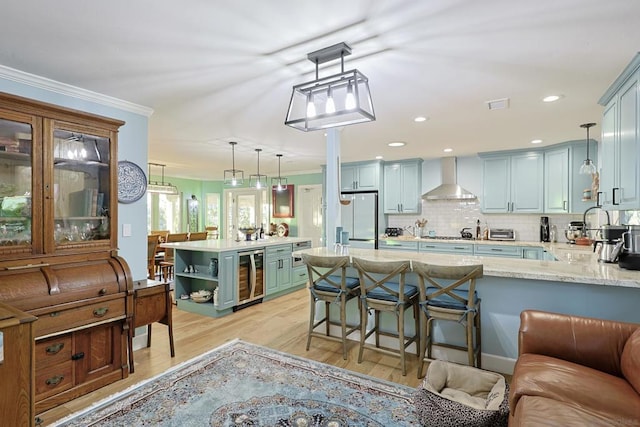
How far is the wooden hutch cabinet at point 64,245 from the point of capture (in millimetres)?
2262

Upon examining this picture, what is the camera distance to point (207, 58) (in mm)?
2275

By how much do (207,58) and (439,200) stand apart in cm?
490

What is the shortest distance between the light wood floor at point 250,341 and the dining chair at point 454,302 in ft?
1.51

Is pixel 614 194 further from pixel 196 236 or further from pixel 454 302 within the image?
pixel 196 236

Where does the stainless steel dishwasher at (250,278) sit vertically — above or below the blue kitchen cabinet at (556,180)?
below

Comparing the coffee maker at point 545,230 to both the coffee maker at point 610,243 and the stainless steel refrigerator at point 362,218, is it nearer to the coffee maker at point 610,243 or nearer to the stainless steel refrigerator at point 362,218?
the coffee maker at point 610,243

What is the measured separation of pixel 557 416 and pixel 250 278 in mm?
3898

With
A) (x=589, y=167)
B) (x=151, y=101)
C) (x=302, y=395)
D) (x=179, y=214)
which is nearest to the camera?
(x=302, y=395)

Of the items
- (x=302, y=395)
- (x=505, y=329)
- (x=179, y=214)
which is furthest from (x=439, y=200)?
(x=179, y=214)

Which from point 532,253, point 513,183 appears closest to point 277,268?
point 532,253

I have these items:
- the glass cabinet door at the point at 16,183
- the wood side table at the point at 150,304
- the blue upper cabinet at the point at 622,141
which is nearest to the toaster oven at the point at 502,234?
the blue upper cabinet at the point at 622,141

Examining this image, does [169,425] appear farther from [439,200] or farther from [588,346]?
[439,200]

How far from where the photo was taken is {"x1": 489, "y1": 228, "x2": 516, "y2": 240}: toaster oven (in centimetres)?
548

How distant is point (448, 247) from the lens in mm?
5414
